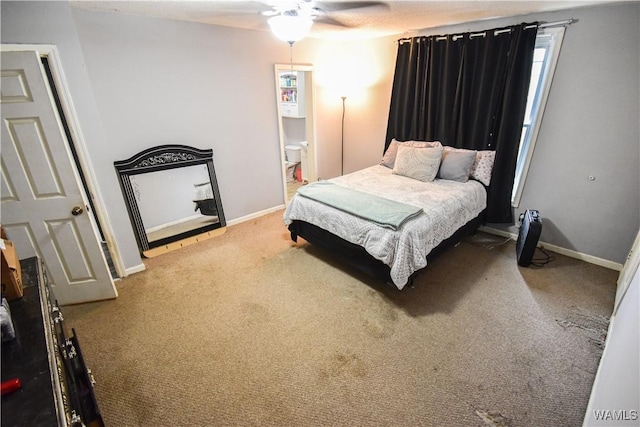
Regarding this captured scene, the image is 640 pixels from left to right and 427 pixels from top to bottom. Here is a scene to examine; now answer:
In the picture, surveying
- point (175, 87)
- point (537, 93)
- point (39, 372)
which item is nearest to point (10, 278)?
point (39, 372)

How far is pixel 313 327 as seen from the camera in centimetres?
216

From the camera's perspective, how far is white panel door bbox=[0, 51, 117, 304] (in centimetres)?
185

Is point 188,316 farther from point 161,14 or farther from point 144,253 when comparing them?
point 161,14

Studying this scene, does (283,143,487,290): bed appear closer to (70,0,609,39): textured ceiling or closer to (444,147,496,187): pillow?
(444,147,496,187): pillow

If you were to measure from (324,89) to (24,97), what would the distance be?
11.1 ft

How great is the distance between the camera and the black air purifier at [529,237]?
8.78 feet

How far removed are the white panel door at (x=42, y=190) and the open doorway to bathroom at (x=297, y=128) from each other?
2.42 m

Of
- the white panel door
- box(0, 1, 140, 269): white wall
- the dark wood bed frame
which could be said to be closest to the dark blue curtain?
the dark wood bed frame

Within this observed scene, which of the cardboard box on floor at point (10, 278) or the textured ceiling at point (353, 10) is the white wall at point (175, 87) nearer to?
the textured ceiling at point (353, 10)

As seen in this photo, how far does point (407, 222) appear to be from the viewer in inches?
92.4

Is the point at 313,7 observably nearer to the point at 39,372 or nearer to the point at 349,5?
the point at 349,5

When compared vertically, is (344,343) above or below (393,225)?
below

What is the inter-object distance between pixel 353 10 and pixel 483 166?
82.8 inches

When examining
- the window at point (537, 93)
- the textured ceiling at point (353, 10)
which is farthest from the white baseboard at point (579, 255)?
the textured ceiling at point (353, 10)
